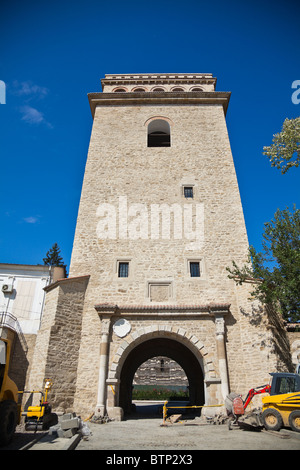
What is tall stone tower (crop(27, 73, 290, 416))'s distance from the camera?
10.6m

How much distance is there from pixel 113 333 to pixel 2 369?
5278mm

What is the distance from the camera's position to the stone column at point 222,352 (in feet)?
33.7

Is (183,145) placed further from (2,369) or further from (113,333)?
(2,369)

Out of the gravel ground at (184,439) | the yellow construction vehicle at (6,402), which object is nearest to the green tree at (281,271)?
the gravel ground at (184,439)

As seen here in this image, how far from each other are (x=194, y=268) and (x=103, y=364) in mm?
5233

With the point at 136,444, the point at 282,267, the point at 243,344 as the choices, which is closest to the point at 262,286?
the point at 282,267

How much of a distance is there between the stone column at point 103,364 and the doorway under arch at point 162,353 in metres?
4.16

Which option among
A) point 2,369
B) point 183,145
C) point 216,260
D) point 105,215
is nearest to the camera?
point 2,369

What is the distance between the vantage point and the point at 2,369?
639 cm

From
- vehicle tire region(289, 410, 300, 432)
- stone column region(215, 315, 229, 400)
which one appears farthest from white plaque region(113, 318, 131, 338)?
vehicle tire region(289, 410, 300, 432)

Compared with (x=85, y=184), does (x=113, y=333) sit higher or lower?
lower

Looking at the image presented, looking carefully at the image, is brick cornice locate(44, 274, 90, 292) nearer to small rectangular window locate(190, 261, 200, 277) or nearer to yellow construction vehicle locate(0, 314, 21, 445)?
small rectangular window locate(190, 261, 200, 277)

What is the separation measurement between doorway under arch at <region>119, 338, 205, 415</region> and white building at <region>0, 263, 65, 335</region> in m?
5.20

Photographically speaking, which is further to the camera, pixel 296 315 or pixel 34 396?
pixel 296 315
